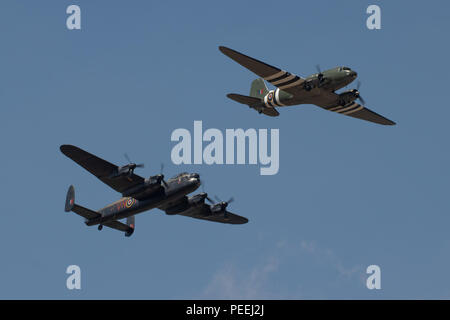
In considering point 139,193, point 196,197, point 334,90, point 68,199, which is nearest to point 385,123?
point 334,90

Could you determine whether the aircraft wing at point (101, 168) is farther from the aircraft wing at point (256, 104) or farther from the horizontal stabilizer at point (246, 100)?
the aircraft wing at point (256, 104)

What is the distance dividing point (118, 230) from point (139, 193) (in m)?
7.94

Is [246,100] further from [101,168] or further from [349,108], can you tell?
[101,168]

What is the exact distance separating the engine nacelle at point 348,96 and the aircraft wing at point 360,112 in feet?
6.66

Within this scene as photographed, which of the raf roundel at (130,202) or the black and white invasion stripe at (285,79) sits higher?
the black and white invasion stripe at (285,79)

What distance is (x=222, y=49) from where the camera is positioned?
5447 centimetres

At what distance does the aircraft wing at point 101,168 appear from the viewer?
53.0 meters

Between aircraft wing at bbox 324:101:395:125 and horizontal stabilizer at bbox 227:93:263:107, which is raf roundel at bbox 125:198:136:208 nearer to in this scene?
horizontal stabilizer at bbox 227:93:263:107

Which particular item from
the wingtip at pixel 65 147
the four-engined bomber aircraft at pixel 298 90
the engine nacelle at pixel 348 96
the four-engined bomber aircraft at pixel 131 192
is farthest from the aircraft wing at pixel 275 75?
the wingtip at pixel 65 147

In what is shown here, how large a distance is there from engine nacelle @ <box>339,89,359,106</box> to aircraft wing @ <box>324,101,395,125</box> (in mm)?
2031

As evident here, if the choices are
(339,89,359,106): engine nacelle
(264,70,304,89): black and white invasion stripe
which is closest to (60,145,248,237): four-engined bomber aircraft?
(264,70,304,89): black and white invasion stripe

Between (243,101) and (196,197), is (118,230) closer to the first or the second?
(196,197)

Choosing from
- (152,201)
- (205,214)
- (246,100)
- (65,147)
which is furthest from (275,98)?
(65,147)
